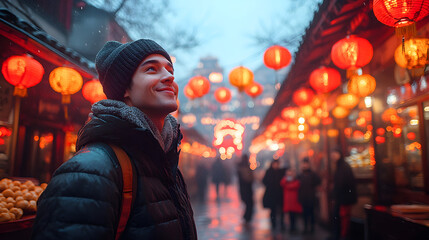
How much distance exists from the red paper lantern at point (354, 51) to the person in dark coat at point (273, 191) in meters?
5.41

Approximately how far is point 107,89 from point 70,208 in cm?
84

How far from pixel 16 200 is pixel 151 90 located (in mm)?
2399

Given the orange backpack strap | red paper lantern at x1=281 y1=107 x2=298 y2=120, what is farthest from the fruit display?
red paper lantern at x1=281 y1=107 x2=298 y2=120

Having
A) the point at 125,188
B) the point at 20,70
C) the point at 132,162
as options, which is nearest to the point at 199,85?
the point at 20,70

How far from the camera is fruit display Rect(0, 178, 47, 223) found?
2969mm

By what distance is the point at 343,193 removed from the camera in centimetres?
770

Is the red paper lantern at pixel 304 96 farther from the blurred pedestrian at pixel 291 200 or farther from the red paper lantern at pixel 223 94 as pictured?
the red paper lantern at pixel 223 94

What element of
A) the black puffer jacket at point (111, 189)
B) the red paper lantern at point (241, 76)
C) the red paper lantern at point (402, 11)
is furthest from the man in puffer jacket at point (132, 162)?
the red paper lantern at point (241, 76)

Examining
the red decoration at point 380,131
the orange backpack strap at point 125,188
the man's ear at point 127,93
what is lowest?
the orange backpack strap at point 125,188

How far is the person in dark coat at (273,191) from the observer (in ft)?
33.0

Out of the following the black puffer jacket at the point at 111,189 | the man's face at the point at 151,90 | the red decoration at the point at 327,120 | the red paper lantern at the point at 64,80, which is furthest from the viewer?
the red decoration at the point at 327,120

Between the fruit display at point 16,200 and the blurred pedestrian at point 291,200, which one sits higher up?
the fruit display at point 16,200

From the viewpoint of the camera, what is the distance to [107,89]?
75.7 inches

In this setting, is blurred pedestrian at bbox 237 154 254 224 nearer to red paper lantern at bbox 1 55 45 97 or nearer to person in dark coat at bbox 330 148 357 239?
person in dark coat at bbox 330 148 357 239
